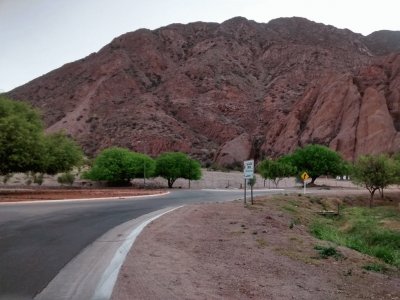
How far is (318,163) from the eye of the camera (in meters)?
73.6

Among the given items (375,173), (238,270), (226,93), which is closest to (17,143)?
(238,270)

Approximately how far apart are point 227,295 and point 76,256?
406 cm

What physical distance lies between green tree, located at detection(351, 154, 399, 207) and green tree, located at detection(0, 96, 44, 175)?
3070 cm

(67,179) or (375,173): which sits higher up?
(375,173)

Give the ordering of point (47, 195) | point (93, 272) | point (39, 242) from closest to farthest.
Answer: point (93, 272)
point (39, 242)
point (47, 195)

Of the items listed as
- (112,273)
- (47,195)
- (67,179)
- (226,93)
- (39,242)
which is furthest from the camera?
(226,93)

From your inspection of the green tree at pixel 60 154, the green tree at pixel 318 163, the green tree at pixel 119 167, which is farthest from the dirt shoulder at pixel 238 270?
the green tree at pixel 318 163

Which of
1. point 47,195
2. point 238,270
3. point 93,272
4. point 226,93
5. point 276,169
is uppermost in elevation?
point 226,93

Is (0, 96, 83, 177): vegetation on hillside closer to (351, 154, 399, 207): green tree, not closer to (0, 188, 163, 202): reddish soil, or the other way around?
(0, 188, 163, 202): reddish soil

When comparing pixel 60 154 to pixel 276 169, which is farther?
pixel 276 169

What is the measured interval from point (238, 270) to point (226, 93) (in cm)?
10784

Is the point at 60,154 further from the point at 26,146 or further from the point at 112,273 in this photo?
the point at 112,273

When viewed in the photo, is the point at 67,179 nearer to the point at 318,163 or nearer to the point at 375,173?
the point at 318,163

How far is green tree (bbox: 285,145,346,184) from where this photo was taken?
73525 millimetres
